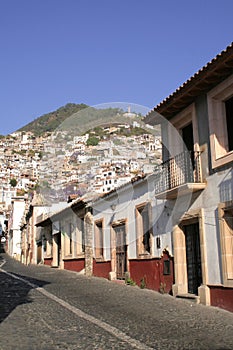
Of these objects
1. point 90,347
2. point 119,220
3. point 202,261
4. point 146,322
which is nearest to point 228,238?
point 202,261

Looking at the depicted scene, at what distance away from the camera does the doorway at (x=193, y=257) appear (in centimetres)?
1290

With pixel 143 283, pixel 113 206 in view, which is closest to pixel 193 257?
pixel 143 283

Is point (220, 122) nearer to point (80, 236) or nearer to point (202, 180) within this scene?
point (202, 180)

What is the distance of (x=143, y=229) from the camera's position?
1644 centimetres

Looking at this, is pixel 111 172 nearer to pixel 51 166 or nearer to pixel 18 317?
pixel 51 166

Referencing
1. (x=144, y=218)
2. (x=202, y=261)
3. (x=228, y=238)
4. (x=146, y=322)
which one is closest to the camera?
(x=146, y=322)

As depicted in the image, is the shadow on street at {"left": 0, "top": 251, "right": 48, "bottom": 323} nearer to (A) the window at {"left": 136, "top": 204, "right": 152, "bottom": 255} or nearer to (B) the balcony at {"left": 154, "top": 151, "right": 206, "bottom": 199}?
(A) the window at {"left": 136, "top": 204, "right": 152, "bottom": 255}

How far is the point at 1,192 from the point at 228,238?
110194 mm

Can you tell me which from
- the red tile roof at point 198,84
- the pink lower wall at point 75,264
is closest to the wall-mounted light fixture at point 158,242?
the red tile roof at point 198,84

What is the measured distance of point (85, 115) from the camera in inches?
397

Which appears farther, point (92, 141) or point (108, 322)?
point (92, 141)

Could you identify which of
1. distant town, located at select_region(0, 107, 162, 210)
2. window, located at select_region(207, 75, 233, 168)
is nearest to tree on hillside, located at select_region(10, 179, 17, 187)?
distant town, located at select_region(0, 107, 162, 210)

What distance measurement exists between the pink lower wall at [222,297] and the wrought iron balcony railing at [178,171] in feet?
9.45

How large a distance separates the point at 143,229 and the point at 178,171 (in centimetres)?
386
